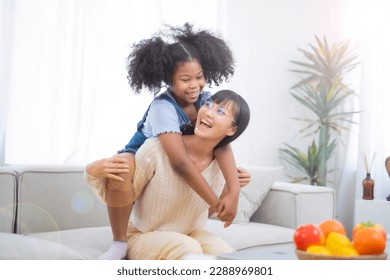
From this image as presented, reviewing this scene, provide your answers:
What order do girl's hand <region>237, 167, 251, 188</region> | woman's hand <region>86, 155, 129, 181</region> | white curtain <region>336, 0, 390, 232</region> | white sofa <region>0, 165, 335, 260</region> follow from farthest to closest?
1. white curtain <region>336, 0, 390, 232</region>
2. white sofa <region>0, 165, 335, 260</region>
3. girl's hand <region>237, 167, 251, 188</region>
4. woman's hand <region>86, 155, 129, 181</region>

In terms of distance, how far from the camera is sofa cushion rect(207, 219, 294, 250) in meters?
2.00

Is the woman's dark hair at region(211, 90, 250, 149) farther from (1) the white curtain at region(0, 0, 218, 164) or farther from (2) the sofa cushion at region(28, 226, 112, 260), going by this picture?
(1) the white curtain at region(0, 0, 218, 164)

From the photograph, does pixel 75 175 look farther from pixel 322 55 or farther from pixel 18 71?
pixel 322 55

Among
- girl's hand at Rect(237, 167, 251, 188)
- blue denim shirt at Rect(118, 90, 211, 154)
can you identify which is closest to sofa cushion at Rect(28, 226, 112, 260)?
blue denim shirt at Rect(118, 90, 211, 154)

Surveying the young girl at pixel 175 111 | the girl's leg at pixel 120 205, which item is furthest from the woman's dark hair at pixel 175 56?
the girl's leg at pixel 120 205

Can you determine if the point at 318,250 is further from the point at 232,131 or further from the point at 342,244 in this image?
the point at 232,131

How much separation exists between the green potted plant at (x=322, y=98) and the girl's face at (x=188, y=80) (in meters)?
2.26

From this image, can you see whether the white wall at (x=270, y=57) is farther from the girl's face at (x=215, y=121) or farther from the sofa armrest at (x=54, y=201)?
the girl's face at (x=215, y=121)

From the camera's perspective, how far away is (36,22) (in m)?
2.83

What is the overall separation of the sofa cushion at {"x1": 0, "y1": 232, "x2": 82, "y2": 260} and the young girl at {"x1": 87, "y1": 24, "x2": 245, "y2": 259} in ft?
0.33

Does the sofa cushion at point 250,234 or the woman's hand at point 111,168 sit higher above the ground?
the woman's hand at point 111,168

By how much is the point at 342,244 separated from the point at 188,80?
60 centimetres

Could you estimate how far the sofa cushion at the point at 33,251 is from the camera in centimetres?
150
